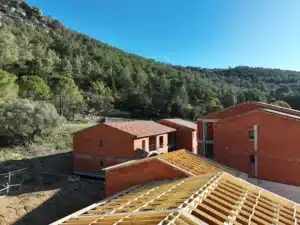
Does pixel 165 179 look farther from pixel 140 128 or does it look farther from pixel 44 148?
pixel 44 148

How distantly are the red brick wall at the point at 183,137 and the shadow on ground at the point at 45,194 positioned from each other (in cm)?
1339

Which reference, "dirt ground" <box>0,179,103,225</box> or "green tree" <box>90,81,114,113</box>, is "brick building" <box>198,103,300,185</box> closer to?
"dirt ground" <box>0,179,103,225</box>

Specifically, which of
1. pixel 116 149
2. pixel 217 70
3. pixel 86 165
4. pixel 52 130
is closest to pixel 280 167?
pixel 116 149

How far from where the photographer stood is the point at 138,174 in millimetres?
17547

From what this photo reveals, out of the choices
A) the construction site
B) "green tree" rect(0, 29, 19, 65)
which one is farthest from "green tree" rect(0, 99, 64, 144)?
"green tree" rect(0, 29, 19, 65)

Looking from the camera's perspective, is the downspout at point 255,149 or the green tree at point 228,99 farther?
the green tree at point 228,99

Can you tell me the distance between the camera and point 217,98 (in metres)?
83.4

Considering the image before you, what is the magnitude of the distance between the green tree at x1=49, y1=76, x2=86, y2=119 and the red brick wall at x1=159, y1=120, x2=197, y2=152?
839 inches

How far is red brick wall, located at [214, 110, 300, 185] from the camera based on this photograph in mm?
21812

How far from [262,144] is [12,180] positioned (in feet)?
74.6

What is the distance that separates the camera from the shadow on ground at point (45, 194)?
19594mm

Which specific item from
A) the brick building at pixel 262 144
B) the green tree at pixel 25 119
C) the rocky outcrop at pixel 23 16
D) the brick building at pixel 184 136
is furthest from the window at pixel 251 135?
the rocky outcrop at pixel 23 16

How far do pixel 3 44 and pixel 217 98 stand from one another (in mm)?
56107

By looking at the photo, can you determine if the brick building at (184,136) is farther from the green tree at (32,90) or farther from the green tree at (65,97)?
the green tree at (32,90)
